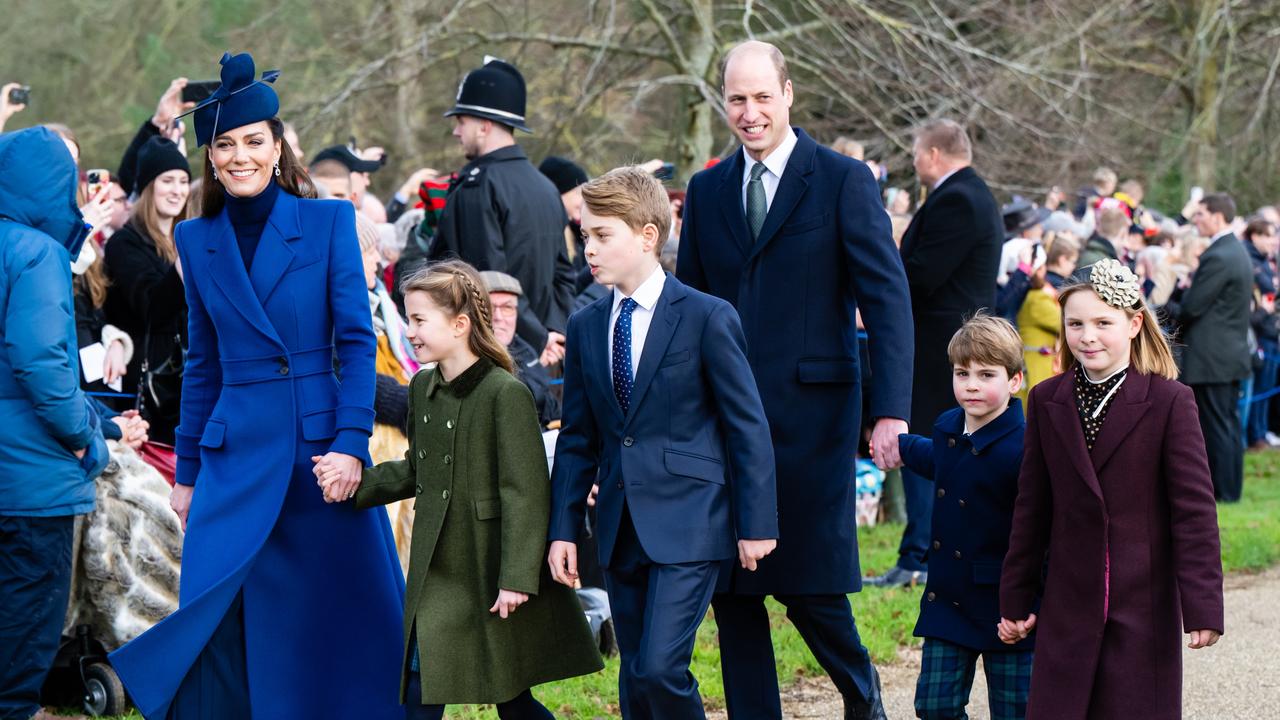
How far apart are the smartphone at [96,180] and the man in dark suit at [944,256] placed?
3.87 meters

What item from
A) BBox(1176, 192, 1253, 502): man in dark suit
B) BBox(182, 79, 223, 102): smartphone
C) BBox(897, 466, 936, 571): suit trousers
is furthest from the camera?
BBox(1176, 192, 1253, 502): man in dark suit

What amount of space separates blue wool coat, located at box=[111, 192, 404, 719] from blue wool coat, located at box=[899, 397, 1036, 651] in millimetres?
1693

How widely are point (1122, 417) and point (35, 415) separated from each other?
353cm

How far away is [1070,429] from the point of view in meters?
4.26

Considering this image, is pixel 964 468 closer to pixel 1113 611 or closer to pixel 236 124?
pixel 1113 611

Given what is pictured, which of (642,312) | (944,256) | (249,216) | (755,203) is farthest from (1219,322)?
(249,216)

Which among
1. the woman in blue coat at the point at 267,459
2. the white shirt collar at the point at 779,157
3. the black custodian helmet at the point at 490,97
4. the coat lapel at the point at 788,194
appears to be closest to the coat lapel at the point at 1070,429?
the coat lapel at the point at 788,194

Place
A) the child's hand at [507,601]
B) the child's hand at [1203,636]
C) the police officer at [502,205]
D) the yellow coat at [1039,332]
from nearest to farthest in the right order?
the child's hand at [1203,636] < the child's hand at [507,601] < the police officer at [502,205] < the yellow coat at [1039,332]

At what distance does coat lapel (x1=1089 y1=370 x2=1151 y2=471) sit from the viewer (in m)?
4.18

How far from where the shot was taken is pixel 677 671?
4.18 metres

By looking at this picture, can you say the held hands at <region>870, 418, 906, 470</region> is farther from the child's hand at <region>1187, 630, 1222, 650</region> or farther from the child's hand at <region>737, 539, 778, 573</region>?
the child's hand at <region>1187, 630, 1222, 650</region>

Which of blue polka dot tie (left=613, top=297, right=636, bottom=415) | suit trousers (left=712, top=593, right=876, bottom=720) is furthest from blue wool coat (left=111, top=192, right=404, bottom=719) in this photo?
suit trousers (left=712, top=593, right=876, bottom=720)

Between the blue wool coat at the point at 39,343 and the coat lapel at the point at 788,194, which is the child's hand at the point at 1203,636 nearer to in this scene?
the coat lapel at the point at 788,194

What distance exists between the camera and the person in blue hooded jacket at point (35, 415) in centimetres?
509
